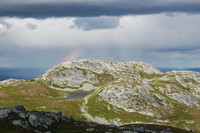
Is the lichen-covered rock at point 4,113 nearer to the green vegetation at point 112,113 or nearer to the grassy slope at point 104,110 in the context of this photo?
the grassy slope at point 104,110

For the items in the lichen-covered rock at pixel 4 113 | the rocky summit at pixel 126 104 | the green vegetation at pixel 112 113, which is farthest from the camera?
the rocky summit at pixel 126 104

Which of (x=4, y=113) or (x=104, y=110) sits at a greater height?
(x=4, y=113)

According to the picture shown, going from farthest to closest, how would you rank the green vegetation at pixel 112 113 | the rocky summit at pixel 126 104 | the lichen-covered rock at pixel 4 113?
the rocky summit at pixel 126 104
the green vegetation at pixel 112 113
the lichen-covered rock at pixel 4 113

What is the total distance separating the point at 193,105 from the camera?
137 meters

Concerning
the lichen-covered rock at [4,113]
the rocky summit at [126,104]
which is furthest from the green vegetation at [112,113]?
the lichen-covered rock at [4,113]

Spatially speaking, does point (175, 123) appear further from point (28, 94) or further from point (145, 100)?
point (28, 94)

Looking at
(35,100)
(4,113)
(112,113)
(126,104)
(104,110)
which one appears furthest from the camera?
(35,100)

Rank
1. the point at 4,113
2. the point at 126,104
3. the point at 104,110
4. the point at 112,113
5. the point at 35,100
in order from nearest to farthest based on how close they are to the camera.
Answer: the point at 4,113
the point at 112,113
the point at 104,110
the point at 126,104
the point at 35,100

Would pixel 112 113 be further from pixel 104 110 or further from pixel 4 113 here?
pixel 4 113

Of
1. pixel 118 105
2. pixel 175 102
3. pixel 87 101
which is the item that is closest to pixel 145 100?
pixel 118 105

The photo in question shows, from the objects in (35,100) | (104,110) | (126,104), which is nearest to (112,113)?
(104,110)

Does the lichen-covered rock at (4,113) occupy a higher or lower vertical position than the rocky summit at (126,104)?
higher

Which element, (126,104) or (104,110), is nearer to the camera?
(104,110)

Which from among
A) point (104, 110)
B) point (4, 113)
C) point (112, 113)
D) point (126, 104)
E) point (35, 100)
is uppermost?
point (4, 113)
